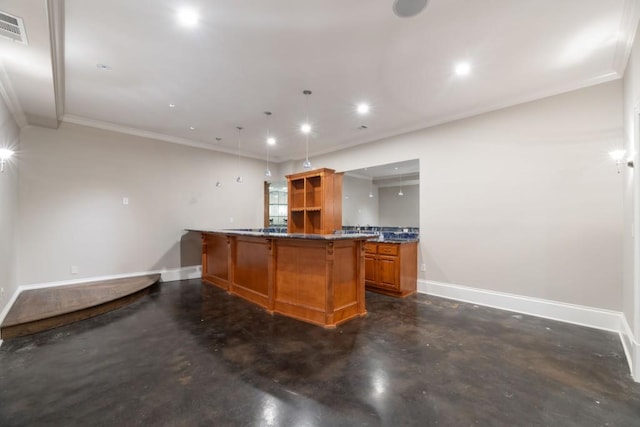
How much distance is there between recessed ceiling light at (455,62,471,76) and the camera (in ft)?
9.73

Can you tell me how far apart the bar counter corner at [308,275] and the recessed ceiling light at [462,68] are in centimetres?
215

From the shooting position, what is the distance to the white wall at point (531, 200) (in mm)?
3236

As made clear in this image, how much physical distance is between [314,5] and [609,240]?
13.2 feet

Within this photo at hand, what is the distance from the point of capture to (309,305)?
3475 mm

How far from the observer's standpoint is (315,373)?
230 centimetres

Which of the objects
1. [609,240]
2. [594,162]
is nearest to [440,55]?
[594,162]

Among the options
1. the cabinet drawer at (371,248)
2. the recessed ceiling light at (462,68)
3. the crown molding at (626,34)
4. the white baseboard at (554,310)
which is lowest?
the white baseboard at (554,310)

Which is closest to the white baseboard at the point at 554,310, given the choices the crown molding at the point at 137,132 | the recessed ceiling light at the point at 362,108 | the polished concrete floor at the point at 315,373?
the polished concrete floor at the point at 315,373

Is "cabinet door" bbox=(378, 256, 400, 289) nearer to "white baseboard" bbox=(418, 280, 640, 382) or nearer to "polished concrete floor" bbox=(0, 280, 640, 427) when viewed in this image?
"white baseboard" bbox=(418, 280, 640, 382)

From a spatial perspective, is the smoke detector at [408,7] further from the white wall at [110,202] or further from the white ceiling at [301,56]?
the white wall at [110,202]

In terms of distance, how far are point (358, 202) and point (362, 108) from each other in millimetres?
4665

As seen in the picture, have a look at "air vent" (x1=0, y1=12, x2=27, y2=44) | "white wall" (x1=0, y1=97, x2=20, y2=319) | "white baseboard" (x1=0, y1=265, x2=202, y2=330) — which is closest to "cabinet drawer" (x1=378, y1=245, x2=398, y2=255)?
"white baseboard" (x1=0, y1=265, x2=202, y2=330)

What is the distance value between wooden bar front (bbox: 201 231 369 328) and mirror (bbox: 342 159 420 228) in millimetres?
4337

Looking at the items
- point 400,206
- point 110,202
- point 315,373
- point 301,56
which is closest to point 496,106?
point 301,56
